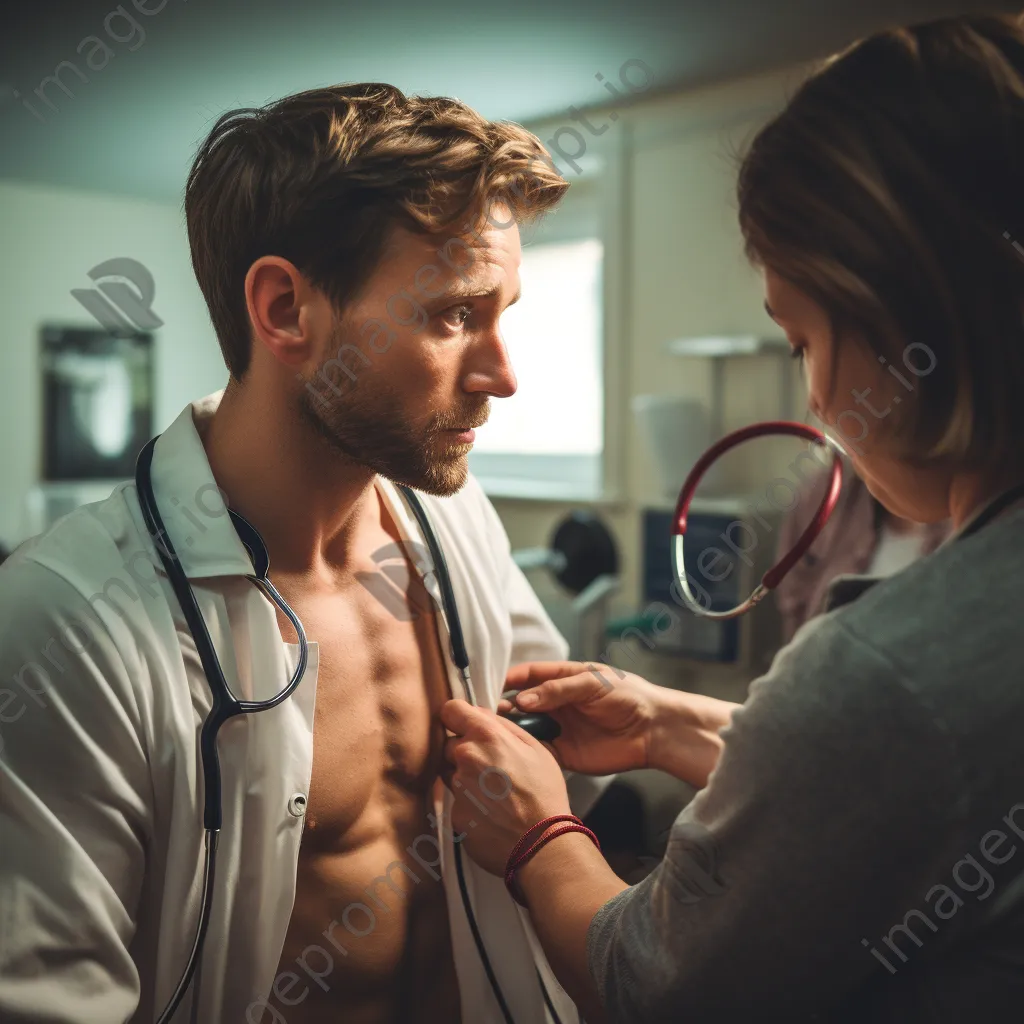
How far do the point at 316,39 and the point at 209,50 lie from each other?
1.38 feet

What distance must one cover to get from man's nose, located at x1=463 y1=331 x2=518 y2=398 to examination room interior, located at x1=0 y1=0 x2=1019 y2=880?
139 centimetres

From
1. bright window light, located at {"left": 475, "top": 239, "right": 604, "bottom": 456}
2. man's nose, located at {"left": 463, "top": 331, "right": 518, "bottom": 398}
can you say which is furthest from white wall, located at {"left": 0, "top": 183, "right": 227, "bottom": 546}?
man's nose, located at {"left": 463, "top": 331, "right": 518, "bottom": 398}

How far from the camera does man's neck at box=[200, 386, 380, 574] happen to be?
107 centimetres

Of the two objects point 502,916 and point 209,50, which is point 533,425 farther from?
point 502,916

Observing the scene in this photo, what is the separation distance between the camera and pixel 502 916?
3.85 feet

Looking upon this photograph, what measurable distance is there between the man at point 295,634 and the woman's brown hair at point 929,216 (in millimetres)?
465

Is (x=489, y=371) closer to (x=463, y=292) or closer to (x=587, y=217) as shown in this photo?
(x=463, y=292)

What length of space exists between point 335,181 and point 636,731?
31.4 inches

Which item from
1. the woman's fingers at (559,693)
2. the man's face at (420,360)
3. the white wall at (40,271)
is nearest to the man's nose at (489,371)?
the man's face at (420,360)

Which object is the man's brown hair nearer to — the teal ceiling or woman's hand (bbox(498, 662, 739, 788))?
woman's hand (bbox(498, 662, 739, 788))

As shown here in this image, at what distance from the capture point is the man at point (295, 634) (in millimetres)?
852

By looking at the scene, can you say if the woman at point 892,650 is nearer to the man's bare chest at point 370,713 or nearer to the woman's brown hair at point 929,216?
the woman's brown hair at point 929,216

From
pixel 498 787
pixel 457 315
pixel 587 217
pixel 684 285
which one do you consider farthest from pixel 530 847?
pixel 587 217

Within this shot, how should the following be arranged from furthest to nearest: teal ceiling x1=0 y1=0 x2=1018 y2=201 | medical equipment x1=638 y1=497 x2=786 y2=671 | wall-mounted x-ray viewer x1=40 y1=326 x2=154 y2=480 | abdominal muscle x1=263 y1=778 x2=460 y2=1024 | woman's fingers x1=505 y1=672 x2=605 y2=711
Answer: wall-mounted x-ray viewer x1=40 y1=326 x2=154 y2=480 < medical equipment x1=638 y1=497 x2=786 y2=671 < teal ceiling x1=0 y1=0 x2=1018 y2=201 < woman's fingers x1=505 y1=672 x2=605 y2=711 < abdominal muscle x1=263 y1=778 x2=460 y2=1024
